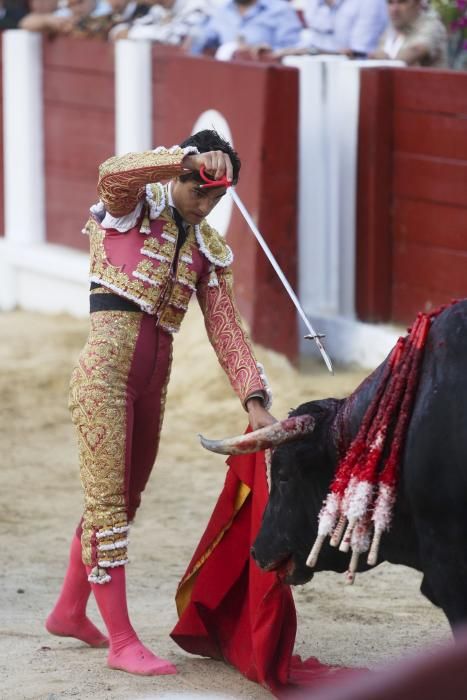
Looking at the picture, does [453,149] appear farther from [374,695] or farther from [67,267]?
[374,695]

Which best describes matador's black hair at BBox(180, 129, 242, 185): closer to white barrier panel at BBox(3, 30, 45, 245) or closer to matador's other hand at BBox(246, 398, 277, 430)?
matador's other hand at BBox(246, 398, 277, 430)

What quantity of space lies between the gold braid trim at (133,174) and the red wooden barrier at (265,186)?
11.3 ft

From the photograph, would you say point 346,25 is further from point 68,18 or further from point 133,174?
point 133,174

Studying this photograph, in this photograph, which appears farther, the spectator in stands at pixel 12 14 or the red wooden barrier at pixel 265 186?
the spectator in stands at pixel 12 14

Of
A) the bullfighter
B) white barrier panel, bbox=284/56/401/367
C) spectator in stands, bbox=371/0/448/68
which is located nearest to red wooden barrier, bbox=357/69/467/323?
white barrier panel, bbox=284/56/401/367

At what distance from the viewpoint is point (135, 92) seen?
785 centimetres

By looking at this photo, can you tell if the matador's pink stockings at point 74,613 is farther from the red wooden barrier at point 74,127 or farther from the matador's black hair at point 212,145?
the red wooden barrier at point 74,127

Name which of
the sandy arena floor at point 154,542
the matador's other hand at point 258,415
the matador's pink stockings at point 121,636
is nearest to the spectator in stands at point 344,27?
the sandy arena floor at point 154,542

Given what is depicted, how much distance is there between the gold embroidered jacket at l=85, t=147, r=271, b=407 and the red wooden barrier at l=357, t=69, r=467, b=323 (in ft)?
9.86

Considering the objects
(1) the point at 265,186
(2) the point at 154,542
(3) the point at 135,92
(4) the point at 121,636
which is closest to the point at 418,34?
(1) the point at 265,186

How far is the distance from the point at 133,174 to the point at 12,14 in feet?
21.3

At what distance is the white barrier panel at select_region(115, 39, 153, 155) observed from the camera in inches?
308

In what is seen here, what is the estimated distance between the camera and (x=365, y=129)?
6.43m

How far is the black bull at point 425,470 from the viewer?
255 cm
